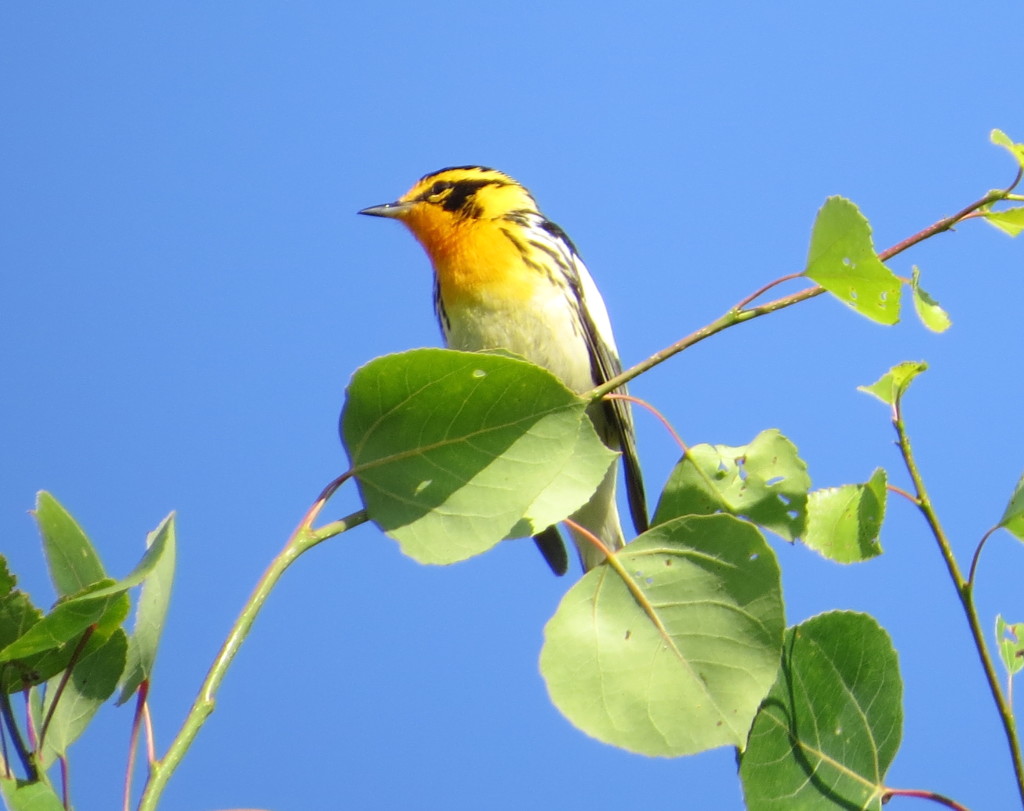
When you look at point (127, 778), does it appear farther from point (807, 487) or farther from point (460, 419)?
point (807, 487)

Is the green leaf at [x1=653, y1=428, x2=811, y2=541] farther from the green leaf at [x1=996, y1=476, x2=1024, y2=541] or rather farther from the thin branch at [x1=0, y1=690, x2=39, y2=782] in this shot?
the thin branch at [x1=0, y1=690, x2=39, y2=782]

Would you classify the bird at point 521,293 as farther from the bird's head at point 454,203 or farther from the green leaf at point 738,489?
the green leaf at point 738,489

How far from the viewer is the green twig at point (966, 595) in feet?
1.44

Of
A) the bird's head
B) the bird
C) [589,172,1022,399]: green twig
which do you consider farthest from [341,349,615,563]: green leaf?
the bird's head

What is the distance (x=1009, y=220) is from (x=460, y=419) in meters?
0.29

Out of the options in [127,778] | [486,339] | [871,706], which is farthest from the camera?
[486,339]

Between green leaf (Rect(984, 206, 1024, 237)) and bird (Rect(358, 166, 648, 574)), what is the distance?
685 mm

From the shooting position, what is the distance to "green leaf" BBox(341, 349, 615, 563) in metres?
0.46

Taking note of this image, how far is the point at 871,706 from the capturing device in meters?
0.53

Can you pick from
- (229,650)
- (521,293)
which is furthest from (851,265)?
(521,293)

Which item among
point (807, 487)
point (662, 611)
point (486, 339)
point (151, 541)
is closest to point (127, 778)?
point (151, 541)

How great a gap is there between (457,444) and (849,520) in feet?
0.74

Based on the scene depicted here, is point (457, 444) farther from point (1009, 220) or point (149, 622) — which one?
point (1009, 220)

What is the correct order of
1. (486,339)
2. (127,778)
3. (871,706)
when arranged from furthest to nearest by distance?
(486,339) → (871,706) → (127,778)
